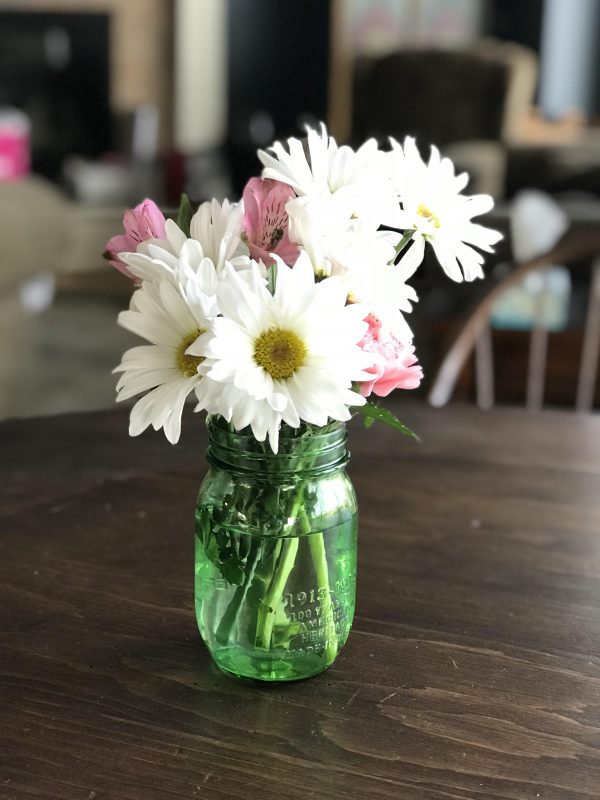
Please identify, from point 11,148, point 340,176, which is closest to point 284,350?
point 340,176

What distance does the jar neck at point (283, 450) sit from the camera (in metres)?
0.53

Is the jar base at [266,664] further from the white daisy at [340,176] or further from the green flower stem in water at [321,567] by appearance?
the white daisy at [340,176]

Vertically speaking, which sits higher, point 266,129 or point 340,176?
point 340,176

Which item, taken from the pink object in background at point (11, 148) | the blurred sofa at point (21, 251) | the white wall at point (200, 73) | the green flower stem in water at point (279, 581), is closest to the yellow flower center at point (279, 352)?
the green flower stem in water at point (279, 581)

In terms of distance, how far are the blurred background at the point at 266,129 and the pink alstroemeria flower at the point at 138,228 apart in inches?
30.9

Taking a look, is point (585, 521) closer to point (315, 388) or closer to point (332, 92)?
point (315, 388)

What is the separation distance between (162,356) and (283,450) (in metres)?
0.08

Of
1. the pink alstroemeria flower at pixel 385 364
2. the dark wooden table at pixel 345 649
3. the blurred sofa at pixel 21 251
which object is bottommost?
the blurred sofa at pixel 21 251

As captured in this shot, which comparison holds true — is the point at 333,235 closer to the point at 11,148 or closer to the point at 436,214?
the point at 436,214

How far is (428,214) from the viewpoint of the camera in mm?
543

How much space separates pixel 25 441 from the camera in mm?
993

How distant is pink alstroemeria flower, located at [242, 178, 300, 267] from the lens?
52cm

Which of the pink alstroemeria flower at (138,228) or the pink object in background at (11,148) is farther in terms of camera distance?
the pink object in background at (11,148)

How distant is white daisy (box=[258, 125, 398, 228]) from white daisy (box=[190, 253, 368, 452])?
5 centimetres
